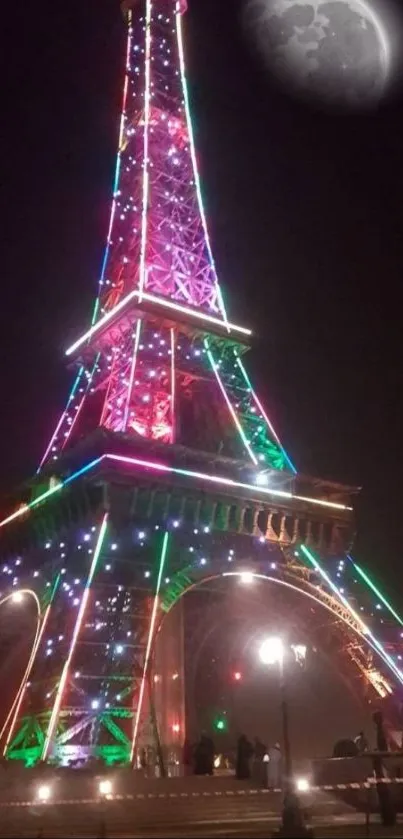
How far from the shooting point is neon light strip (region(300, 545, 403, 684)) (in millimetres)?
26272

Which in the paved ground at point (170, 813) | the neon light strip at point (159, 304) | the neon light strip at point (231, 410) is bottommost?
the paved ground at point (170, 813)

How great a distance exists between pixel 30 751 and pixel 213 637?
396 inches

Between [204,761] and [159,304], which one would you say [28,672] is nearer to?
[204,761]

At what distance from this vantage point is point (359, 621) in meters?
27.3

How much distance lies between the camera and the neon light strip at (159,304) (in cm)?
3294

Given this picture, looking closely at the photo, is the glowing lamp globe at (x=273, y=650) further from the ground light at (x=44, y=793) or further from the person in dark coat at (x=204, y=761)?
the ground light at (x=44, y=793)

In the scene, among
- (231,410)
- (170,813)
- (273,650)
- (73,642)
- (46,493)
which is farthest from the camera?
(231,410)

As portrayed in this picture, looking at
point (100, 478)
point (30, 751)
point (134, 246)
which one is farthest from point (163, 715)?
point (134, 246)

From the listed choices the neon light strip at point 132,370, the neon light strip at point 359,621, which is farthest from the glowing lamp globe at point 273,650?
the neon light strip at point 132,370

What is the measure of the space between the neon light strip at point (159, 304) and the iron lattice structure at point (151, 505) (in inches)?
3.3

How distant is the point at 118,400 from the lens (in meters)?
30.7

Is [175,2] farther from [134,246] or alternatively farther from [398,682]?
[398,682]

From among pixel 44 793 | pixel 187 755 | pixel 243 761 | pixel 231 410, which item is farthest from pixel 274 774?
pixel 231 410

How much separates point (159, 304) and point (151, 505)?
33.4 feet
